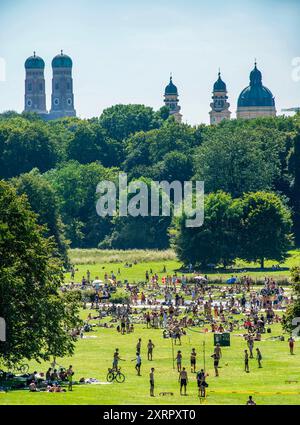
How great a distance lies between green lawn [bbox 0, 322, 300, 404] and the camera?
57.0 metres

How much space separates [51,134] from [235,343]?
106125mm

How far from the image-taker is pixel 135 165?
16488cm

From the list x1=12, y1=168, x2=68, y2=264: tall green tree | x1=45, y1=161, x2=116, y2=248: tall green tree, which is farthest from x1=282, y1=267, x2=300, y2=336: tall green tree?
x1=45, y1=161, x2=116, y2=248: tall green tree

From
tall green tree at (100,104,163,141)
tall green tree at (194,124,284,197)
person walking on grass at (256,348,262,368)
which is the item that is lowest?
person walking on grass at (256,348,262,368)

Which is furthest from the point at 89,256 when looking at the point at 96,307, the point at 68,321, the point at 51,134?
the point at 68,321

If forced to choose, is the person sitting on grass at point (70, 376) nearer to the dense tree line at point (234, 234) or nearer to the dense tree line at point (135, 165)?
the dense tree line at point (234, 234)

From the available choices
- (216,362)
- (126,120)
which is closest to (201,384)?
(216,362)

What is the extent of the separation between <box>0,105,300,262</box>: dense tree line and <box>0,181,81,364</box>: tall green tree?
5355 centimetres

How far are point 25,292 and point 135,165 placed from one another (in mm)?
102030

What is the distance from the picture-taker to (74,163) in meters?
160

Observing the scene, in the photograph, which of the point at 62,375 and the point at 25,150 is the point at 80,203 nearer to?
the point at 25,150

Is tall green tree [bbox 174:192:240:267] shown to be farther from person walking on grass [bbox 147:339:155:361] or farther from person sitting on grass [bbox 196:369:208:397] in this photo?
person sitting on grass [bbox 196:369:208:397]

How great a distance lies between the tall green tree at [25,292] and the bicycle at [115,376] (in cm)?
190

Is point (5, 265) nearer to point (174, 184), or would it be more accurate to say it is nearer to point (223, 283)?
point (223, 283)
